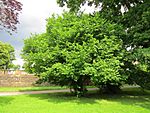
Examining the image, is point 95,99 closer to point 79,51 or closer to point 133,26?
point 79,51

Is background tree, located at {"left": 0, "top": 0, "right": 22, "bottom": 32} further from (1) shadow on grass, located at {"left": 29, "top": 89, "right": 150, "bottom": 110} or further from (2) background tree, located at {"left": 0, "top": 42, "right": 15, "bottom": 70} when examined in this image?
(2) background tree, located at {"left": 0, "top": 42, "right": 15, "bottom": 70}

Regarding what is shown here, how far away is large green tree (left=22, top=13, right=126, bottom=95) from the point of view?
19703 mm

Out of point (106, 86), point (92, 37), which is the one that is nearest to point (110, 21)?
point (92, 37)

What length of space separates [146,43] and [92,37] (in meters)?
4.75

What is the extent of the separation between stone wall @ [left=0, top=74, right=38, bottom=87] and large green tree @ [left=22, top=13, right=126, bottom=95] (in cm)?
1304

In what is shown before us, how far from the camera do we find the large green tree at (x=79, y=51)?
19703 mm

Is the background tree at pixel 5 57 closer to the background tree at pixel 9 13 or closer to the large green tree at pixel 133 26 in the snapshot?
the large green tree at pixel 133 26

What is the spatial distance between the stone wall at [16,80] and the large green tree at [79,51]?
13.0 metres

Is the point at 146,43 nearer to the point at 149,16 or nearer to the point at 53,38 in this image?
the point at 149,16

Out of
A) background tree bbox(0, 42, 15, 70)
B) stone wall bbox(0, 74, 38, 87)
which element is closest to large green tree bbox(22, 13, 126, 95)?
stone wall bbox(0, 74, 38, 87)

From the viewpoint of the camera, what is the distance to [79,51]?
65.9 ft

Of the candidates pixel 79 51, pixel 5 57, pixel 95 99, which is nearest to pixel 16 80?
pixel 95 99

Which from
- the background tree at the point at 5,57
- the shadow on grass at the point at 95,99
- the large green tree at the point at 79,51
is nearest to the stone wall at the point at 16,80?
the shadow on grass at the point at 95,99

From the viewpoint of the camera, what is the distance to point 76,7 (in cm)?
2495
